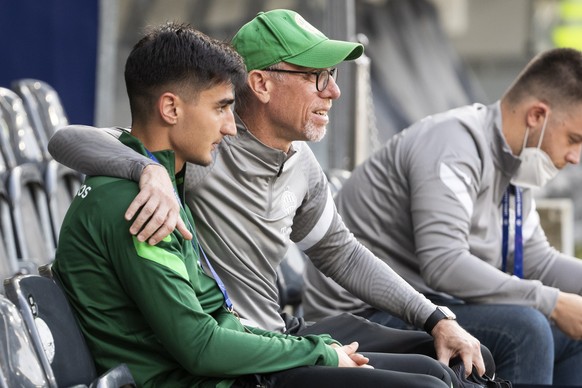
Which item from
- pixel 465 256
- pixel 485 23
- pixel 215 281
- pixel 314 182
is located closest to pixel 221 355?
pixel 215 281

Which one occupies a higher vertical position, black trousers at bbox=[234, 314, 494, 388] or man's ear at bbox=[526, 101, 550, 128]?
man's ear at bbox=[526, 101, 550, 128]

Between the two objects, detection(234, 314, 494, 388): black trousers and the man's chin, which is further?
the man's chin

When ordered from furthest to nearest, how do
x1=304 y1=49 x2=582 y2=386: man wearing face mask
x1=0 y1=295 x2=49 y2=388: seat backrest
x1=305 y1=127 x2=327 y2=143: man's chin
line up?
x1=304 y1=49 x2=582 y2=386: man wearing face mask → x1=305 y1=127 x2=327 y2=143: man's chin → x1=0 y1=295 x2=49 y2=388: seat backrest

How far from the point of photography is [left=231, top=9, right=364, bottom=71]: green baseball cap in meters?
3.39

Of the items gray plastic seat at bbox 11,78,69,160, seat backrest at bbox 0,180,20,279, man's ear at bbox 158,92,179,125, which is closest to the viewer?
man's ear at bbox 158,92,179,125

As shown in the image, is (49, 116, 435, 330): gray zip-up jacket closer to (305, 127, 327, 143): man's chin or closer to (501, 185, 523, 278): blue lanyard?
(305, 127, 327, 143): man's chin

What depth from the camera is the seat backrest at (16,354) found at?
252 centimetres

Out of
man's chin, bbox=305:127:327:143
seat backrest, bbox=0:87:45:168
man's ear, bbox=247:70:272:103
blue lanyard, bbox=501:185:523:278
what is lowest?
blue lanyard, bbox=501:185:523:278

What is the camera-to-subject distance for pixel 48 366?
8.68 ft

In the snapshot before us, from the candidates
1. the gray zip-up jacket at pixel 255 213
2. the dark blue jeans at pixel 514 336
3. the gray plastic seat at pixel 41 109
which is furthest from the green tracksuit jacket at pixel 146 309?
the gray plastic seat at pixel 41 109

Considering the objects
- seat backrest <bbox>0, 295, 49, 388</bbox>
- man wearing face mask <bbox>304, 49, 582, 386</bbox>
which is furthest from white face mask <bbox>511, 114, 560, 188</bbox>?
seat backrest <bbox>0, 295, 49, 388</bbox>

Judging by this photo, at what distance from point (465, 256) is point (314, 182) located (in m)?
0.65

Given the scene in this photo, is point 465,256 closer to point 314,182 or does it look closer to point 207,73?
point 314,182

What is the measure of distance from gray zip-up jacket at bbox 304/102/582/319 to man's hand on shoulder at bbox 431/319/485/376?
0.58 meters
